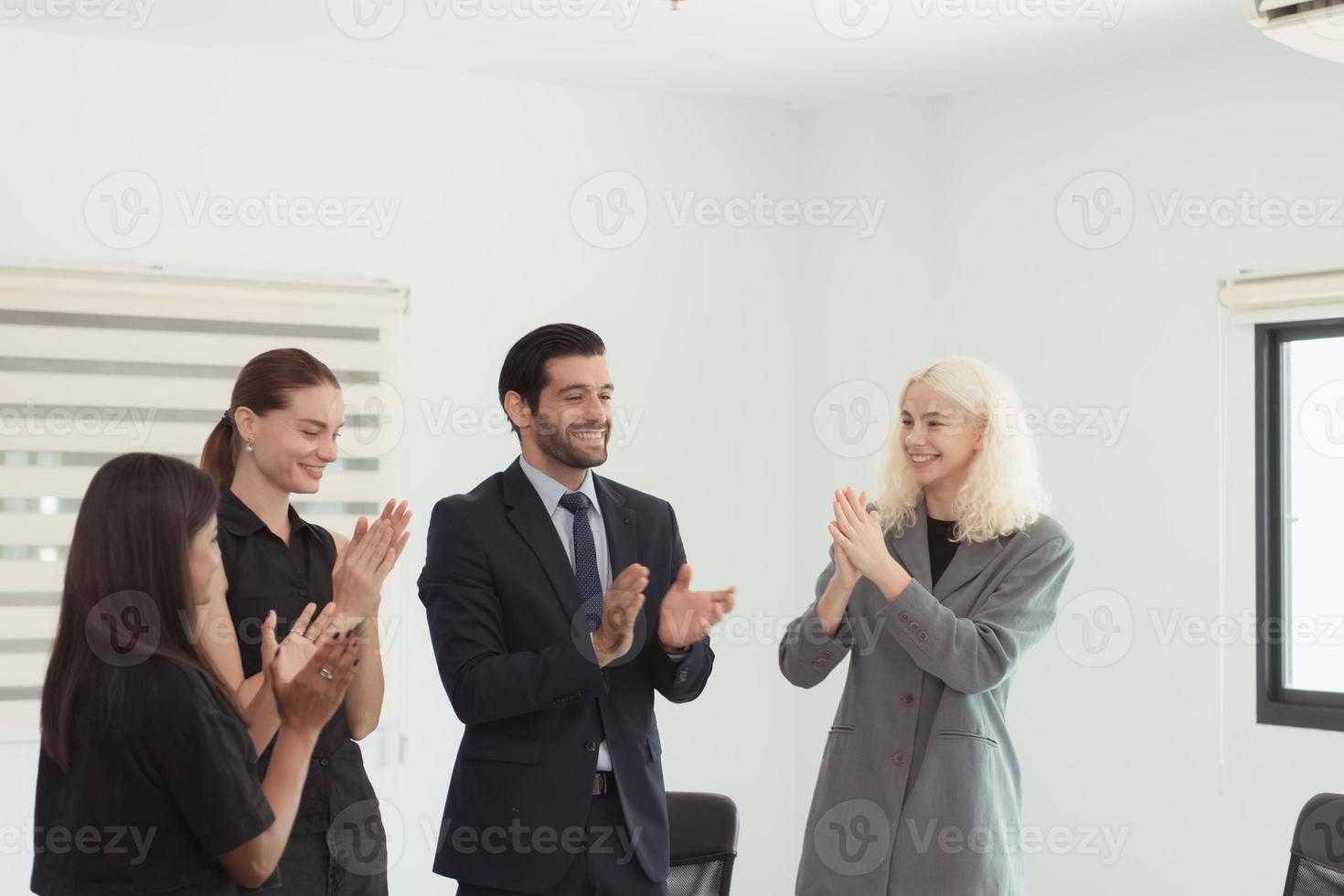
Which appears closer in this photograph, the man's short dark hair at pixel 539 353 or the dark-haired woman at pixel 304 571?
the dark-haired woman at pixel 304 571

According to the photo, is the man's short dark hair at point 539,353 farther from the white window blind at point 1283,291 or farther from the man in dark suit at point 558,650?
the white window blind at point 1283,291

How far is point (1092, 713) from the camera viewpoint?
4.57 metres

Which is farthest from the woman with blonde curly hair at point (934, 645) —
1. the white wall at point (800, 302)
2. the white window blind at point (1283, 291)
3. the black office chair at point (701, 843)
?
the white wall at point (800, 302)

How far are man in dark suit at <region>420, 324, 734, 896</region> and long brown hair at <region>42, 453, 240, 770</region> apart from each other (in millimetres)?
607

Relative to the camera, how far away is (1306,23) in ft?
6.01

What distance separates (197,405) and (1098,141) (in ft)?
9.83

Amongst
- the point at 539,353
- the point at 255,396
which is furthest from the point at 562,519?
the point at 255,396

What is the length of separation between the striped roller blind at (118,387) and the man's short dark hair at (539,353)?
6.95 feet

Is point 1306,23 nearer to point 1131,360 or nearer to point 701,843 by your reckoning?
point 701,843

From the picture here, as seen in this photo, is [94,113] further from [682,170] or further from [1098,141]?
[1098,141]

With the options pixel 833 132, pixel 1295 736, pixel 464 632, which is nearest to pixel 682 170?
pixel 833 132

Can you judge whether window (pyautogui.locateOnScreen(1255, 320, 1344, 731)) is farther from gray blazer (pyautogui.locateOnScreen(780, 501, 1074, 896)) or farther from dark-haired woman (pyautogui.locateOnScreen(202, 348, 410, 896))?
dark-haired woman (pyautogui.locateOnScreen(202, 348, 410, 896))

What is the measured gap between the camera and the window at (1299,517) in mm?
4090

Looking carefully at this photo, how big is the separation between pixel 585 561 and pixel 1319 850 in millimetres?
1486
